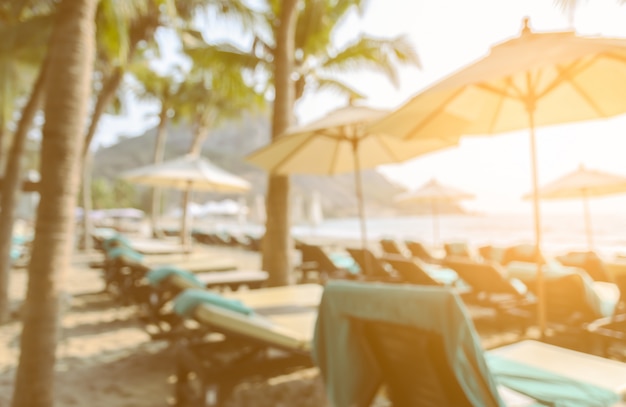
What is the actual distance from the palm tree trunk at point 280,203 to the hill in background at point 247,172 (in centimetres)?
10926

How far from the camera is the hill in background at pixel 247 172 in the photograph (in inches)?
4936

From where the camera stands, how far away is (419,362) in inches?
78.7

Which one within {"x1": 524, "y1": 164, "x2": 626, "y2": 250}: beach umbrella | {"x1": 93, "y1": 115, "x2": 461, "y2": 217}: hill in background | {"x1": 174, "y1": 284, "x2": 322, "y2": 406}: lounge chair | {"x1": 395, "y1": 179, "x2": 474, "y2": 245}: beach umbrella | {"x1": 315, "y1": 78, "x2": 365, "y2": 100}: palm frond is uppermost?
{"x1": 93, "y1": 115, "x2": 461, "y2": 217}: hill in background

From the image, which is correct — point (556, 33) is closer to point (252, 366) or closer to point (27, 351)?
point (252, 366)

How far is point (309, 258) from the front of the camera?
934cm

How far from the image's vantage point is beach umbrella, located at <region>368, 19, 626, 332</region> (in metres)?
2.45

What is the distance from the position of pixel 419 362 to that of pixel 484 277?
377 centimetres

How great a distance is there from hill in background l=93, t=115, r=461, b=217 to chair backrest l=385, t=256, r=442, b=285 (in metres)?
110

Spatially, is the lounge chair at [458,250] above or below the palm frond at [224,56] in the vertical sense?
below

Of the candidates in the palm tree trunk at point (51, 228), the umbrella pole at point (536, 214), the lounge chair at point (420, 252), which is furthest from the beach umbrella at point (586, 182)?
the palm tree trunk at point (51, 228)

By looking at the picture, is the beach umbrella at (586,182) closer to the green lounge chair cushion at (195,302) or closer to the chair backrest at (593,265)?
the chair backrest at (593,265)

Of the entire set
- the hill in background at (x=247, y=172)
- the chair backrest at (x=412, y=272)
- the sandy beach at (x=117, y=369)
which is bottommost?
the sandy beach at (x=117, y=369)

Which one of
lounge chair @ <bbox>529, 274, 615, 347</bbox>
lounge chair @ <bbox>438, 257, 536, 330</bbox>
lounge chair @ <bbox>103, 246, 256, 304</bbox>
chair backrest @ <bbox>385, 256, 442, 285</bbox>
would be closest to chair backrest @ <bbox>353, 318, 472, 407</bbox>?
lounge chair @ <bbox>529, 274, 615, 347</bbox>

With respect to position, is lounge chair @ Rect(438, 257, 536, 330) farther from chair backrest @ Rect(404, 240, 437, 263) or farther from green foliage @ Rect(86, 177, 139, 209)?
green foliage @ Rect(86, 177, 139, 209)
